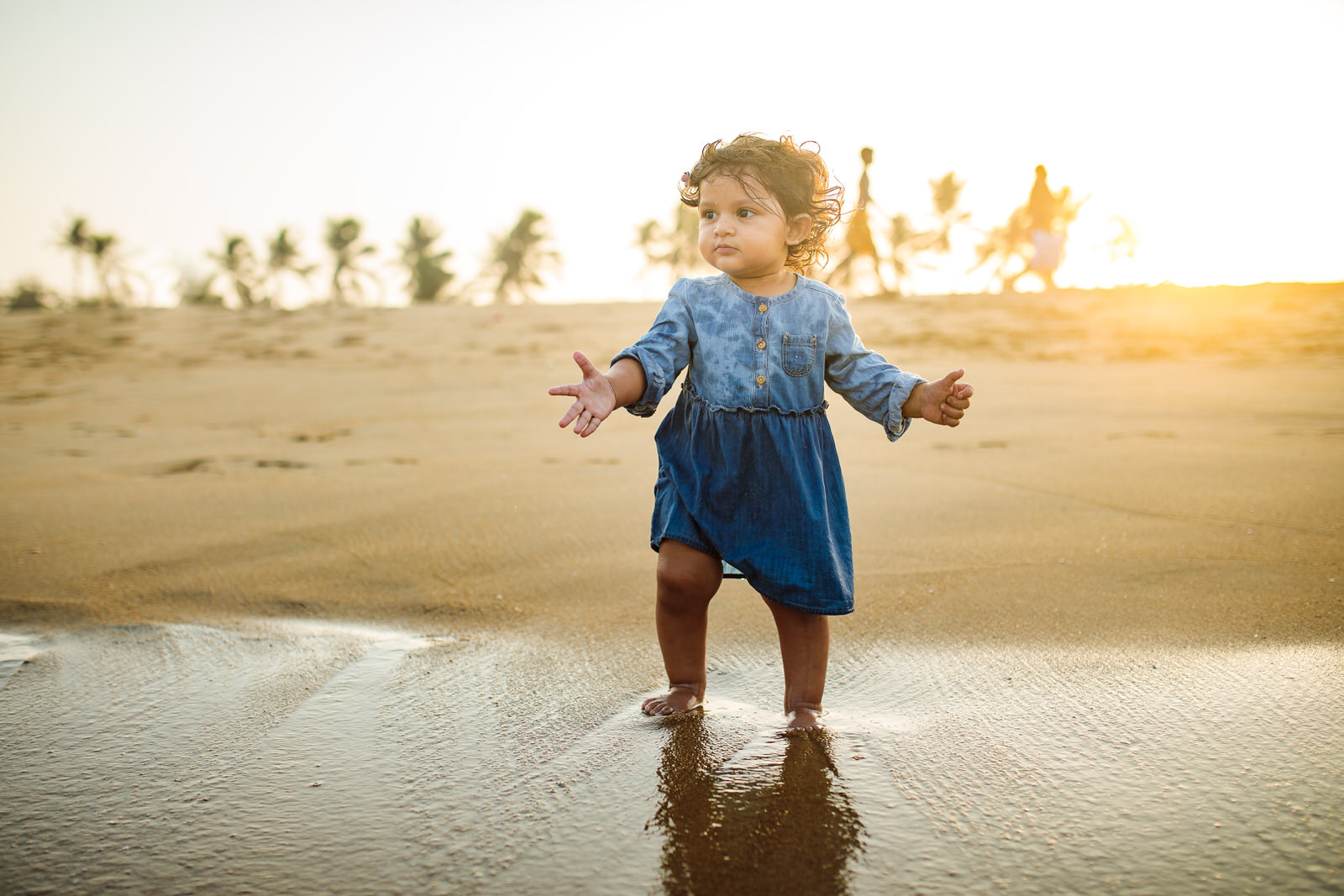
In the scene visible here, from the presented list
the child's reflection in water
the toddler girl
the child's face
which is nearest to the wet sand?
the child's reflection in water

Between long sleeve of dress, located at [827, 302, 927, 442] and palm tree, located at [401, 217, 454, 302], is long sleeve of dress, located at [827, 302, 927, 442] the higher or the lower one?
the lower one

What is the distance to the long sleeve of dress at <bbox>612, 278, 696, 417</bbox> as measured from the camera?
196cm

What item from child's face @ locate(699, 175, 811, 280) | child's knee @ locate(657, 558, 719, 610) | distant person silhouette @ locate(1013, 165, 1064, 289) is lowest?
child's knee @ locate(657, 558, 719, 610)

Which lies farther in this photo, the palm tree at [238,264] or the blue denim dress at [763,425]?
the palm tree at [238,264]

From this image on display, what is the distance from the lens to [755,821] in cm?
144

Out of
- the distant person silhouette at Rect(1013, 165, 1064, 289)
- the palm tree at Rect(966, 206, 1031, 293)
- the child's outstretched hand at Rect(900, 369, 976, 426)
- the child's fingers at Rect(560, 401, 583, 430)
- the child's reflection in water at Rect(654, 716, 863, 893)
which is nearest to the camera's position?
the child's reflection in water at Rect(654, 716, 863, 893)

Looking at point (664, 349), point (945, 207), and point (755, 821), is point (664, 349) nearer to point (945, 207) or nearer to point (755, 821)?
point (755, 821)

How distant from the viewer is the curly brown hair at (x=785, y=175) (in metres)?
2.03

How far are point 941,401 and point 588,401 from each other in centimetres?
73

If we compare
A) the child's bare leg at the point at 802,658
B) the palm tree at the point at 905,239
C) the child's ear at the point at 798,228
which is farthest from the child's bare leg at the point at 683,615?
the palm tree at the point at 905,239

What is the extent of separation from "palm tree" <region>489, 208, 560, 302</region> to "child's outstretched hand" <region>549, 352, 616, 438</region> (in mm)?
55126

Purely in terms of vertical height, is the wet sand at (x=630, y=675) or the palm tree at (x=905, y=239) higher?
the palm tree at (x=905, y=239)

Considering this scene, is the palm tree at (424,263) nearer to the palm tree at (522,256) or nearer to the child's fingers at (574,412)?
the palm tree at (522,256)

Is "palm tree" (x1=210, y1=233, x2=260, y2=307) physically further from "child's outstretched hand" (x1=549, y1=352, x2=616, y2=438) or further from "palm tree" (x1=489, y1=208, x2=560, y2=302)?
"child's outstretched hand" (x1=549, y1=352, x2=616, y2=438)
